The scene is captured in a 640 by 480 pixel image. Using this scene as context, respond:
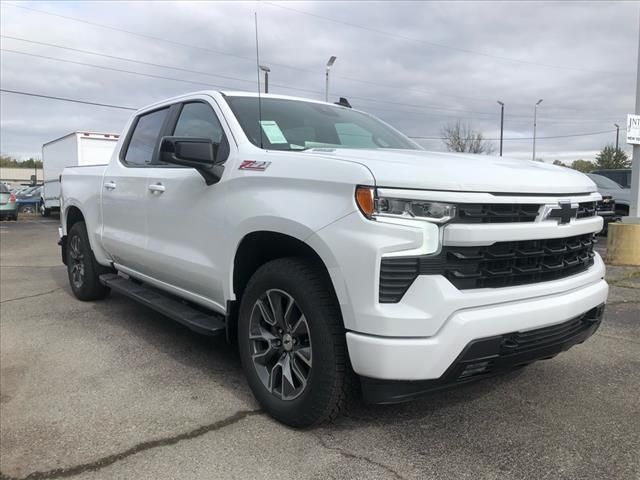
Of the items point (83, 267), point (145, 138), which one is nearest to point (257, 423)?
point (145, 138)

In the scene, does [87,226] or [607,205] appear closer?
[87,226]

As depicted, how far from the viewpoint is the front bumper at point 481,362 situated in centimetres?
252

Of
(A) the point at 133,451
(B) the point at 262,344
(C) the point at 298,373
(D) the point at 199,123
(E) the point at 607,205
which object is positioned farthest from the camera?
(E) the point at 607,205

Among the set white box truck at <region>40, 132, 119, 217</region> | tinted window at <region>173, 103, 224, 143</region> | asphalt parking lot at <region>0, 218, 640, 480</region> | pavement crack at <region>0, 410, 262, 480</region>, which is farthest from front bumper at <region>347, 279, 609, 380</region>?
white box truck at <region>40, 132, 119, 217</region>

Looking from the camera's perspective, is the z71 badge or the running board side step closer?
the z71 badge

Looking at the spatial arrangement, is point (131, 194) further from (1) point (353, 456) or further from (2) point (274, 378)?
(1) point (353, 456)

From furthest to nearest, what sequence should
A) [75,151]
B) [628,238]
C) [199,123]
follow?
[75,151]
[628,238]
[199,123]

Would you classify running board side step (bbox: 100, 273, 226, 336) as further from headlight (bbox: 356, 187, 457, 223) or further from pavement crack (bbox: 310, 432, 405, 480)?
headlight (bbox: 356, 187, 457, 223)

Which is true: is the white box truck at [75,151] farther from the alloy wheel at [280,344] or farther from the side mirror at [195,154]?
the alloy wheel at [280,344]

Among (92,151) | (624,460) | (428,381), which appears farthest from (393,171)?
(92,151)

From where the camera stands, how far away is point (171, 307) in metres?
4.11

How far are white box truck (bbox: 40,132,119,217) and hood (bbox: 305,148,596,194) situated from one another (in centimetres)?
1694

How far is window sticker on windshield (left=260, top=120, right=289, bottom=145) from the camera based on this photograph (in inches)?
137

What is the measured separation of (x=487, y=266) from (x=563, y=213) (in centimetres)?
59
